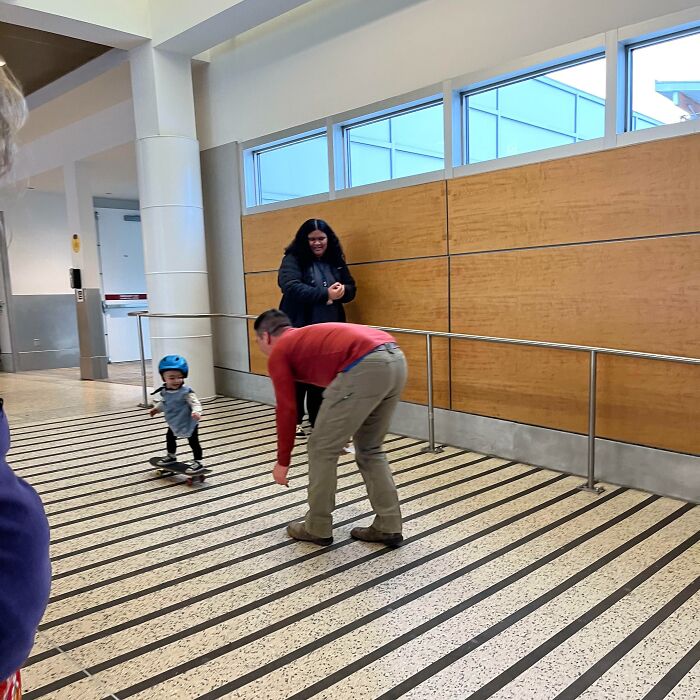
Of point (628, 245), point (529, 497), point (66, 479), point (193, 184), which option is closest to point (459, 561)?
point (529, 497)

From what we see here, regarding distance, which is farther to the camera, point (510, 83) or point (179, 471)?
point (510, 83)

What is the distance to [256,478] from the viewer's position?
390 centimetres

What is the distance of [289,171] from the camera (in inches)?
236

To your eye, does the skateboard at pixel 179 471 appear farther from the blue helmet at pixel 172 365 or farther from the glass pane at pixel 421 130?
the glass pane at pixel 421 130

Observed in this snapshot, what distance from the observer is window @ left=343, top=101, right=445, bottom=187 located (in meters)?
4.60

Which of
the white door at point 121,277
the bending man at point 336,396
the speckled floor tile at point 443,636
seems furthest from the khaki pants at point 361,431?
the white door at point 121,277

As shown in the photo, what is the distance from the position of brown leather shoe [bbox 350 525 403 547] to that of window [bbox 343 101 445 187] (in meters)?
2.85

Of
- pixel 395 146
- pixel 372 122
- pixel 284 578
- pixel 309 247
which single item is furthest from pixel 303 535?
pixel 372 122

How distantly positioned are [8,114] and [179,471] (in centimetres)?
336

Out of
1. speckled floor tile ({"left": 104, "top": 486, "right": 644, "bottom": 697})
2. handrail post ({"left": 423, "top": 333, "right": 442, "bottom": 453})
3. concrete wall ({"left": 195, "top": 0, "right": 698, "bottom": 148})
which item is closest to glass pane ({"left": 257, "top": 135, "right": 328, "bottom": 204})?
concrete wall ({"left": 195, "top": 0, "right": 698, "bottom": 148})

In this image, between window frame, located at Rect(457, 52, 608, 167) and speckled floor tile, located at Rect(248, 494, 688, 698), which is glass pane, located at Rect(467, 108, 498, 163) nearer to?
window frame, located at Rect(457, 52, 608, 167)

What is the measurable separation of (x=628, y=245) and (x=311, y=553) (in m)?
2.53

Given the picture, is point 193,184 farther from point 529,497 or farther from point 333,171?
point 529,497

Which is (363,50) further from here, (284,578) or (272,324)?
(284,578)
